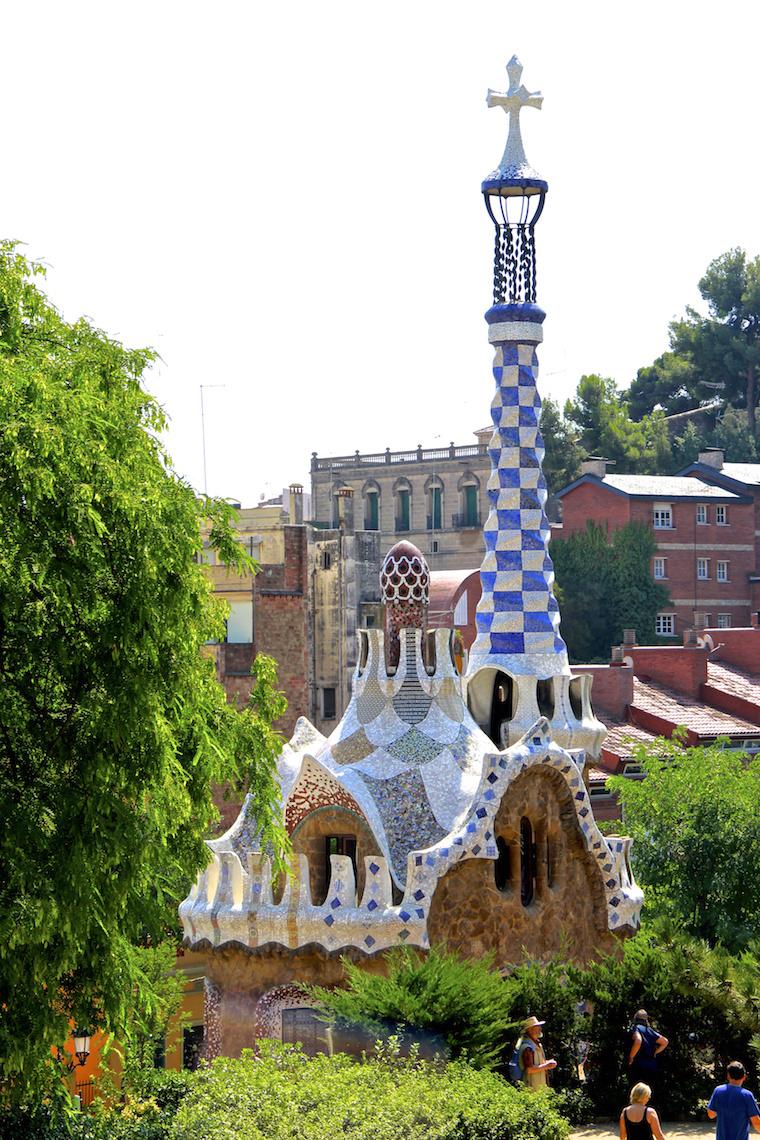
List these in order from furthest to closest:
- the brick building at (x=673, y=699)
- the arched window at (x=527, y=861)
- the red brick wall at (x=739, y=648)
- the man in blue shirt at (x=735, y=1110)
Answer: the red brick wall at (x=739, y=648) < the brick building at (x=673, y=699) < the arched window at (x=527, y=861) < the man in blue shirt at (x=735, y=1110)

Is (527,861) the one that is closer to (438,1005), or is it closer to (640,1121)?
(438,1005)

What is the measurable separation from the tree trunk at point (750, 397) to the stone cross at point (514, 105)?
49464 mm

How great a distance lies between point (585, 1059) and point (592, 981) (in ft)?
2.18

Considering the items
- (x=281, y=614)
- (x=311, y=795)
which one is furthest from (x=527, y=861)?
(x=281, y=614)

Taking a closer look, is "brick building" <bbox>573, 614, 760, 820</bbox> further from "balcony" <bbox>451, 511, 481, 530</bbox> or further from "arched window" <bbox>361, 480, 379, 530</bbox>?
"arched window" <bbox>361, 480, 379, 530</bbox>

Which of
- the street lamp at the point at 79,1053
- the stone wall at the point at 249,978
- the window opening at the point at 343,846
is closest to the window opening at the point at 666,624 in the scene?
the window opening at the point at 343,846

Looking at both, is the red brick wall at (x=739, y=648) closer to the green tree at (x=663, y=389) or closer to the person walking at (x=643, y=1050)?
the green tree at (x=663, y=389)

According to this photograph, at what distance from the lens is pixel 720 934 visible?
923 inches

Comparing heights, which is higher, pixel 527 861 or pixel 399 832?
pixel 399 832

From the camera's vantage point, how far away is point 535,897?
18.0 m

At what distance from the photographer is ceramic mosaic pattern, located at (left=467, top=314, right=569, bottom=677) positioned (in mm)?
19844

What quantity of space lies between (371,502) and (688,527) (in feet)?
49.5

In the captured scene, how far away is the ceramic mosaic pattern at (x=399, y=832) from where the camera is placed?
17.1m

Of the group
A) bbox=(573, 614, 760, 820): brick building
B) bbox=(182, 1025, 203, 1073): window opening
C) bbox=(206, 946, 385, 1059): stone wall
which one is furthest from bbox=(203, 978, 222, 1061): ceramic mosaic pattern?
bbox=(573, 614, 760, 820): brick building
